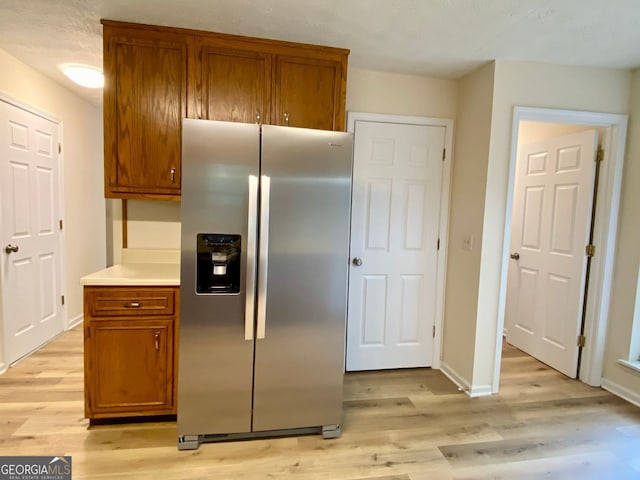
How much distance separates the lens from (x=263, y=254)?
1.88 metres

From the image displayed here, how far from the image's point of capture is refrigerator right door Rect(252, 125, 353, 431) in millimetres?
1900

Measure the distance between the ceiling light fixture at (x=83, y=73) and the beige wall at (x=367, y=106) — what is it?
1080mm

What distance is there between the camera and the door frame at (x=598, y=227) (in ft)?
8.45

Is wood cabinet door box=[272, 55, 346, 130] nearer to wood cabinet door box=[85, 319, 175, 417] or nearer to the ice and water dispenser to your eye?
the ice and water dispenser

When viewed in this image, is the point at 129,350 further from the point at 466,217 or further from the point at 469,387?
the point at 466,217

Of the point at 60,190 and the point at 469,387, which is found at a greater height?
the point at 60,190

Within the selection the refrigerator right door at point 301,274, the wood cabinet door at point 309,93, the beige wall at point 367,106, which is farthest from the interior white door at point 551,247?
the refrigerator right door at point 301,274

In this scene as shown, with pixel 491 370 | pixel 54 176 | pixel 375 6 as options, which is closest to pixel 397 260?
pixel 491 370

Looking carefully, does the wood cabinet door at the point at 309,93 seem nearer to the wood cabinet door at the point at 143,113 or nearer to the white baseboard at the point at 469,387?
the wood cabinet door at the point at 143,113

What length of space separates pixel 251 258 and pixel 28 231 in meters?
2.37

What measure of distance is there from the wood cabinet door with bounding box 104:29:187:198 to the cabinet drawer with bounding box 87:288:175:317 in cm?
63

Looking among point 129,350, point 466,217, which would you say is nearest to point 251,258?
point 129,350

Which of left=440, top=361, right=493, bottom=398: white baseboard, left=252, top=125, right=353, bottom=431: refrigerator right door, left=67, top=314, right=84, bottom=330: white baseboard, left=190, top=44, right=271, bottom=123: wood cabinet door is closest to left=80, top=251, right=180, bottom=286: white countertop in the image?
left=252, top=125, right=353, bottom=431: refrigerator right door

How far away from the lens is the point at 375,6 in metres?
1.88
